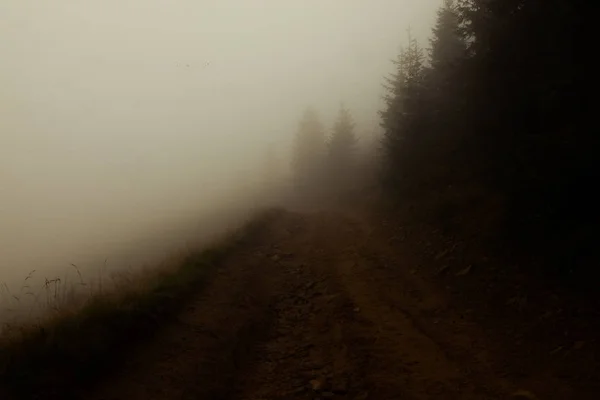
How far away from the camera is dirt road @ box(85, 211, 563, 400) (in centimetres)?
597

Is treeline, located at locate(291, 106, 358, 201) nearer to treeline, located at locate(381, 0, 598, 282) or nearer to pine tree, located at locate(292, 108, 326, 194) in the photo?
pine tree, located at locate(292, 108, 326, 194)

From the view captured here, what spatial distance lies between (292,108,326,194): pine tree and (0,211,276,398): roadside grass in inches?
1639

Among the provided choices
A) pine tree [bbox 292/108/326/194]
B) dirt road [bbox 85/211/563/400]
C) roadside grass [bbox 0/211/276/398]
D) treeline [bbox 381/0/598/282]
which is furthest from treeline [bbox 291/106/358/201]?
roadside grass [bbox 0/211/276/398]

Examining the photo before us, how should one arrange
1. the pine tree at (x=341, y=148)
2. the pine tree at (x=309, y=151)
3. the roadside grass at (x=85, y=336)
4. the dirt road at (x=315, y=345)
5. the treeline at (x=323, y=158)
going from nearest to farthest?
the roadside grass at (x=85, y=336) → the dirt road at (x=315, y=345) → the treeline at (x=323, y=158) → the pine tree at (x=341, y=148) → the pine tree at (x=309, y=151)

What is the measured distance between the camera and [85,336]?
20.9 feet

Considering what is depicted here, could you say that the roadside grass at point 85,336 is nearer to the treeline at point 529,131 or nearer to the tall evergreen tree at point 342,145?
the treeline at point 529,131

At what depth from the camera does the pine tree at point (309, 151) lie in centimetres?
5266

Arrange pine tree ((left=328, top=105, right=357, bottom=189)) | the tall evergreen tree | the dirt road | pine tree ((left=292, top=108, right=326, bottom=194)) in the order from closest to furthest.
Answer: the dirt road
pine tree ((left=328, top=105, right=357, bottom=189))
the tall evergreen tree
pine tree ((left=292, top=108, right=326, bottom=194))

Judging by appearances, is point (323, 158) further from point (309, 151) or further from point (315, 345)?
point (315, 345)

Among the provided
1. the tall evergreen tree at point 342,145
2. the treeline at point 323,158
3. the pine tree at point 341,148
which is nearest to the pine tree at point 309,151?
the treeline at point 323,158

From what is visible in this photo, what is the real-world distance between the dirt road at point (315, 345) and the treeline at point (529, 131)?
2690 mm

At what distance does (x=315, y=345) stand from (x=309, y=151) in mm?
48621

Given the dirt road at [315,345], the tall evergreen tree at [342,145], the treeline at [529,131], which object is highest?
the tall evergreen tree at [342,145]

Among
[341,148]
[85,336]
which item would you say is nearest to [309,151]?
[341,148]
